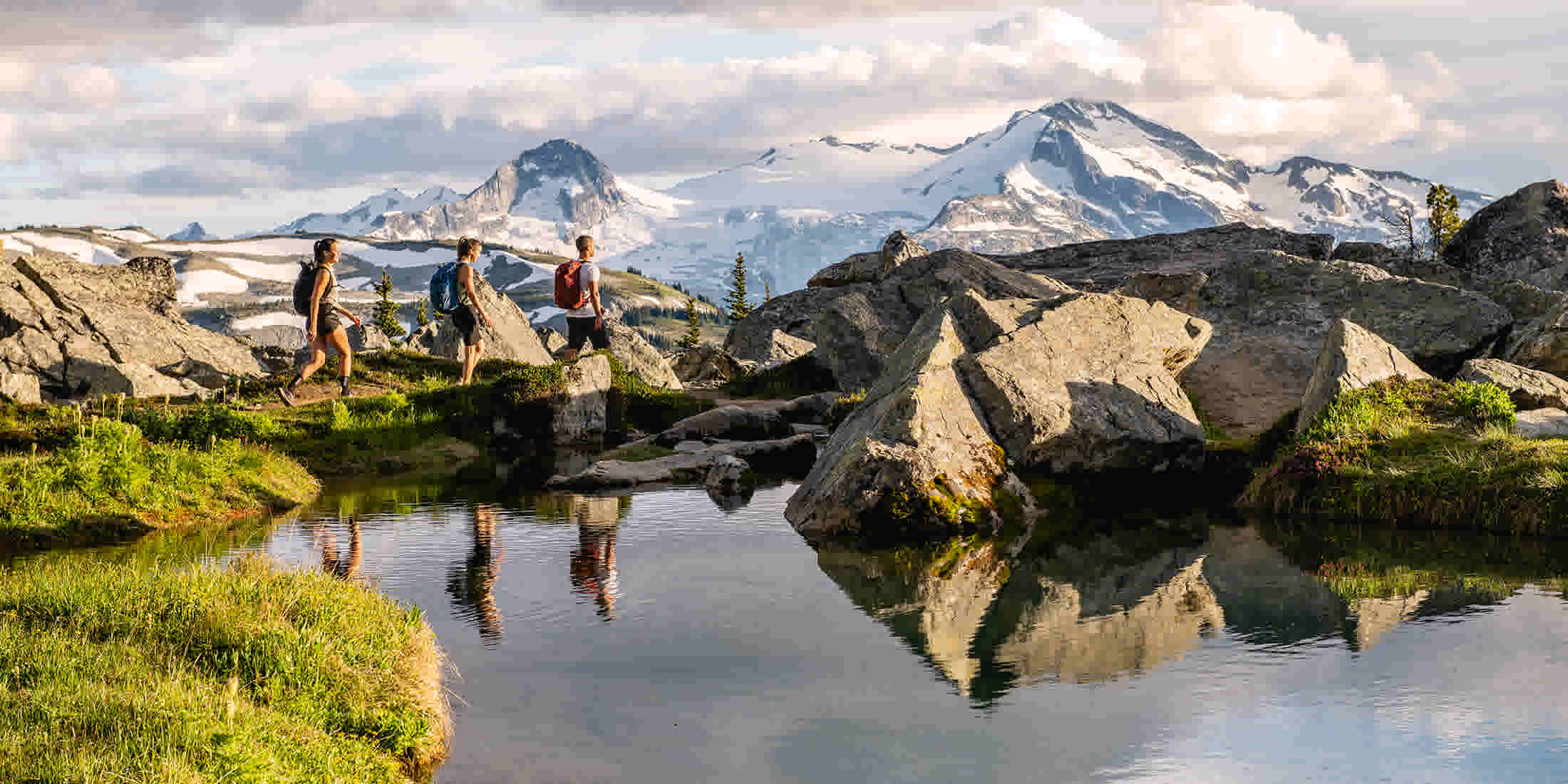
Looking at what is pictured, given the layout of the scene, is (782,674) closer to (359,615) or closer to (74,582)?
(359,615)

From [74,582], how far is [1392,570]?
1470 cm

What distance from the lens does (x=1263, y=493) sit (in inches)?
847

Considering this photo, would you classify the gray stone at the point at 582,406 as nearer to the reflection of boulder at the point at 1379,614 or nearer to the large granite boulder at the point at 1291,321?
the large granite boulder at the point at 1291,321

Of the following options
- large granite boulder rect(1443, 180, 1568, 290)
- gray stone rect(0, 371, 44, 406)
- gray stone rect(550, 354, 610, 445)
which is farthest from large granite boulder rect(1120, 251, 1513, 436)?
gray stone rect(0, 371, 44, 406)

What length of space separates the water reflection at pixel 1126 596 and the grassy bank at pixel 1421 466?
3.09ft

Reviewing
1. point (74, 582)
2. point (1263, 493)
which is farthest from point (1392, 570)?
point (74, 582)

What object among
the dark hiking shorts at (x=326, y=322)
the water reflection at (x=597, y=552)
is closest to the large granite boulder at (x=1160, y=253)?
the dark hiking shorts at (x=326, y=322)

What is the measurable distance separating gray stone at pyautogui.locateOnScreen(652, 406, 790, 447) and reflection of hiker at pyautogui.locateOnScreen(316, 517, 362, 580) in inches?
411

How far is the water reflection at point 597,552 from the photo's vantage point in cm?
1608

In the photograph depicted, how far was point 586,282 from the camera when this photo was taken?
108 feet

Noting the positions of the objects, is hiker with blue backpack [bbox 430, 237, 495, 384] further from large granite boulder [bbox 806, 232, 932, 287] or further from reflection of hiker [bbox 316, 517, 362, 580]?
large granite boulder [bbox 806, 232, 932, 287]

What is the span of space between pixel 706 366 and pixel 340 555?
30106 millimetres

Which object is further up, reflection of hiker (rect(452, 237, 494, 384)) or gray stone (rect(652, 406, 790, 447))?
reflection of hiker (rect(452, 237, 494, 384))

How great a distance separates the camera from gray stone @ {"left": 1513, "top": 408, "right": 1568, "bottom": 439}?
21078mm
